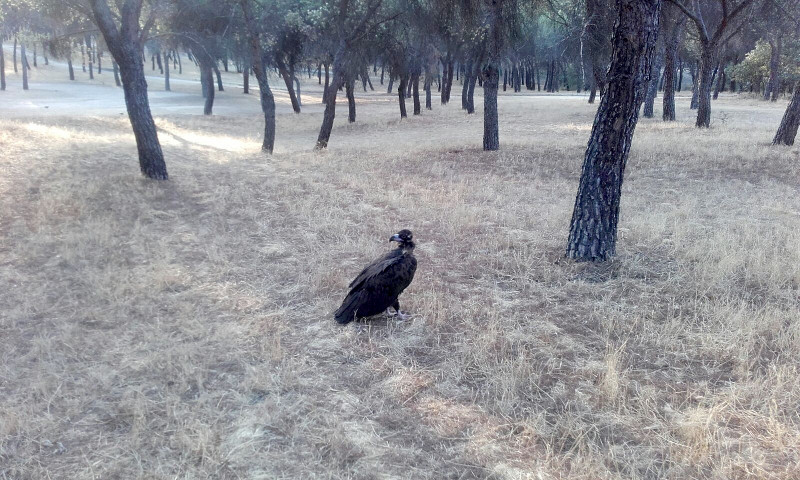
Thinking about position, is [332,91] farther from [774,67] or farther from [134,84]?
[774,67]

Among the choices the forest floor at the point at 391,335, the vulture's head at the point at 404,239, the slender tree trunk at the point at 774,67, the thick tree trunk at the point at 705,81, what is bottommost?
the forest floor at the point at 391,335

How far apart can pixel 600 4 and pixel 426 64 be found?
55.2ft

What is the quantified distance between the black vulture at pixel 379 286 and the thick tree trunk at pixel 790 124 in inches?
578

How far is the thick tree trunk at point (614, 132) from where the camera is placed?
20.3ft

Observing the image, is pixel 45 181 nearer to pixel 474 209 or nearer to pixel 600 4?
pixel 474 209

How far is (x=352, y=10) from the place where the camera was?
21.1 m

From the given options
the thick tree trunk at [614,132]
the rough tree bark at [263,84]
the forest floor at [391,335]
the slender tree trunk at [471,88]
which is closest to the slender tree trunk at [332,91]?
the rough tree bark at [263,84]

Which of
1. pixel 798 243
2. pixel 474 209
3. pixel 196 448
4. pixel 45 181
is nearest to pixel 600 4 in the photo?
pixel 474 209

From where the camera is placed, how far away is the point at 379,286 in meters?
5.22

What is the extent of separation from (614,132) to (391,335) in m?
3.71

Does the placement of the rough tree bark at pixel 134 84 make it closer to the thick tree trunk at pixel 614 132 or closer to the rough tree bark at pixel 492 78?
the thick tree trunk at pixel 614 132

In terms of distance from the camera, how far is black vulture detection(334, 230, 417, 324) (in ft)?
17.2

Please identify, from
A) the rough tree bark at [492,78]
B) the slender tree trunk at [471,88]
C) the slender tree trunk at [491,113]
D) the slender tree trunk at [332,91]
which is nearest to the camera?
the rough tree bark at [492,78]

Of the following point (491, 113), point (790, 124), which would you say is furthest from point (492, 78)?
point (790, 124)
